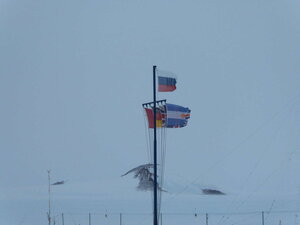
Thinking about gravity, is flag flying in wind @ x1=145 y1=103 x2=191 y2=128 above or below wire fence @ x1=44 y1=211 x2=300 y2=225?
above

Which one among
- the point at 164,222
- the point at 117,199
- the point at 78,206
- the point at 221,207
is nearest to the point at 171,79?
the point at 164,222

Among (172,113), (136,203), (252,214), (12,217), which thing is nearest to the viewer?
(172,113)

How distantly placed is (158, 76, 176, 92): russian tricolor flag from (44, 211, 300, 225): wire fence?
10.3 m

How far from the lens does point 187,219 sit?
132 ft

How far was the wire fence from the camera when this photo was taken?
35.3 metres

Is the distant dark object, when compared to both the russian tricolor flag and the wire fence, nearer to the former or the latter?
the wire fence

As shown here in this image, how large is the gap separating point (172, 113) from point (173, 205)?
2287 centimetres

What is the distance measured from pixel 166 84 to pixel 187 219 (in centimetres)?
1689

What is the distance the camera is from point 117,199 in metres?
52.6

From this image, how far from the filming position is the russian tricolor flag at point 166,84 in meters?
25.3

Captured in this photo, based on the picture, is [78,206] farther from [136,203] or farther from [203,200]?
[203,200]

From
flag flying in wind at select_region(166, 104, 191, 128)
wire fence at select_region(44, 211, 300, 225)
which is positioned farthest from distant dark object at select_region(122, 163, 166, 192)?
flag flying in wind at select_region(166, 104, 191, 128)

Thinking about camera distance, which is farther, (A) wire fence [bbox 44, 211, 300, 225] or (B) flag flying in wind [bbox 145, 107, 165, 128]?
(A) wire fence [bbox 44, 211, 300, 225]

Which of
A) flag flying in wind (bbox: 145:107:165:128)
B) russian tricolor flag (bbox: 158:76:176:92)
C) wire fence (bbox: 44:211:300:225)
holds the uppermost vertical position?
russian tricolor flag (bbox: 158:76:176:92)
